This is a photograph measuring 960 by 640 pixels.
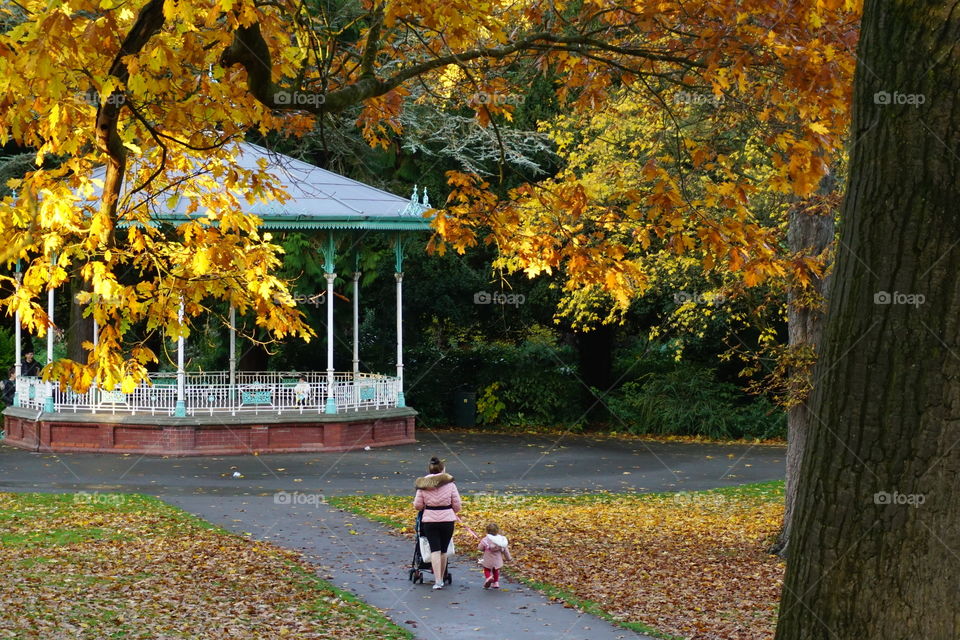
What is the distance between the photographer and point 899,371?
4980 mm

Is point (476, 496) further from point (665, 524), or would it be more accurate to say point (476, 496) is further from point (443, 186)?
point (443, 186)

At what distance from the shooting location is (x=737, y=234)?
8422mm
